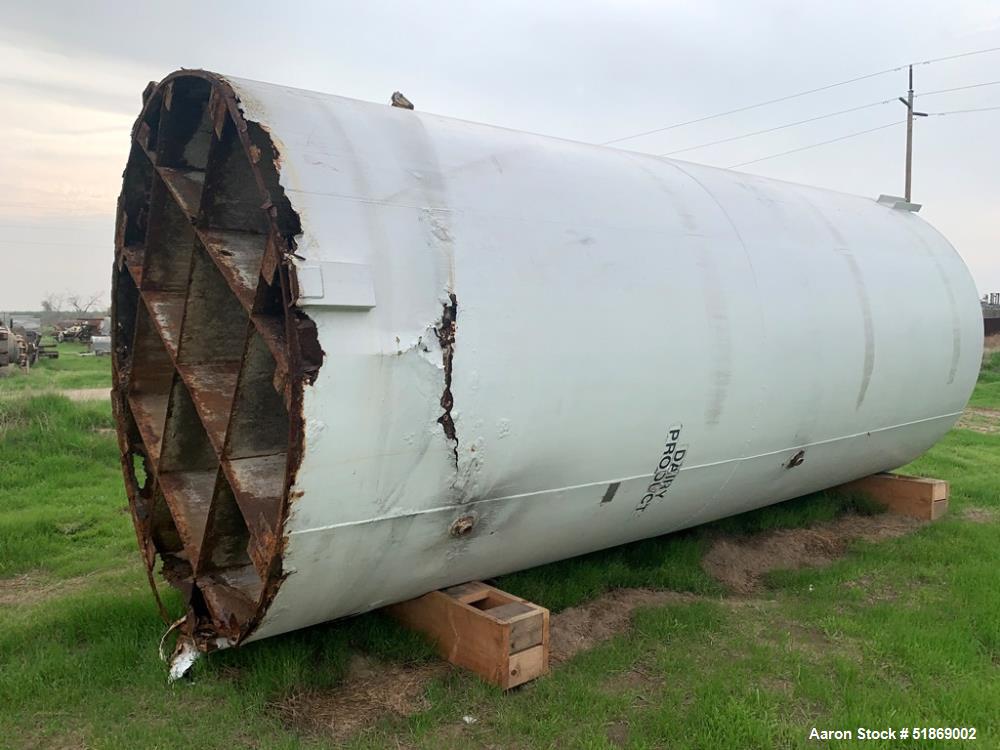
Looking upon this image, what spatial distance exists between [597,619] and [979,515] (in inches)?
157

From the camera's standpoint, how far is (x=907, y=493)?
604 cm

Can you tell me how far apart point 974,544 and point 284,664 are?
456cm

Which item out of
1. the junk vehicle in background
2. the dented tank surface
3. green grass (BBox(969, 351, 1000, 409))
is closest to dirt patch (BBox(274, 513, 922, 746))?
the dented tank surface

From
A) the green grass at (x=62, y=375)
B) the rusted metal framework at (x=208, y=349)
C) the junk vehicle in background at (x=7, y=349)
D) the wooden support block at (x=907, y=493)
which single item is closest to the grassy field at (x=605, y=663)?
the rusted metal framework at (x=208, y=349)

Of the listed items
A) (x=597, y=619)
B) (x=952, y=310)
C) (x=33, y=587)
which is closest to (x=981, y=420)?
(x=952, y=310)

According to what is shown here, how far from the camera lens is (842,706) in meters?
3.19

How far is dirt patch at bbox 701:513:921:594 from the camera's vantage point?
482 cm

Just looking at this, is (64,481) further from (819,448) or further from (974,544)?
(974,544)

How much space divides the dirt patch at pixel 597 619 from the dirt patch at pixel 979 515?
312 cm

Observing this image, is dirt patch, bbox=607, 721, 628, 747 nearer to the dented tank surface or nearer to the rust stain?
the dented tank surface

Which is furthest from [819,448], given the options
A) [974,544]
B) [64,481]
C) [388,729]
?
[64,481]

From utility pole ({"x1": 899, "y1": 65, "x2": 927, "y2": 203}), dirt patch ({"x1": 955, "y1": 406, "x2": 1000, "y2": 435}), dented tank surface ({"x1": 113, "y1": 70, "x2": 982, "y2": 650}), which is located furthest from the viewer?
utility pole ({"x1": 899, "y1": 65, "x2": 927, "y2": 203})

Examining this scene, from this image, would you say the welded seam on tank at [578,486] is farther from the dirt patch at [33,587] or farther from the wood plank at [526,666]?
the dirt patch at [33,587]

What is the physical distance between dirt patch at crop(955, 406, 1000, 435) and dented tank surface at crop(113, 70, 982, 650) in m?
8.17
